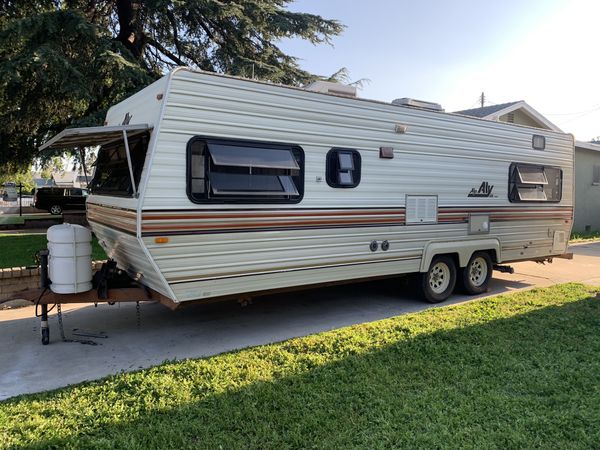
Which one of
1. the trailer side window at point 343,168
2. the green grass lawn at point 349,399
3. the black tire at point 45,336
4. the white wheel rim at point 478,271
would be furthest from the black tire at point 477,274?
the black tire at point 45,336

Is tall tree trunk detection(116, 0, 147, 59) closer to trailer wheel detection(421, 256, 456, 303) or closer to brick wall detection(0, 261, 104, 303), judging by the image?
brick wall detection(0, 261, 104, 303)

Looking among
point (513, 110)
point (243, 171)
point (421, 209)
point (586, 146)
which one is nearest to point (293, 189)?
point (243, 171)

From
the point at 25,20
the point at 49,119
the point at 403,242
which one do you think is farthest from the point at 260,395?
the point at 49,119

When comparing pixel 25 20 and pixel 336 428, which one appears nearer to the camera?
pixel 336 428

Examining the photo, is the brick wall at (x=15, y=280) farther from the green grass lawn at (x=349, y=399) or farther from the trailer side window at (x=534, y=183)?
the trailer side window at (x=534, y=183)

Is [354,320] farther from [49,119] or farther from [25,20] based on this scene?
[49,119]

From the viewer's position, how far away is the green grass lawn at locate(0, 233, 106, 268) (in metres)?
8.42

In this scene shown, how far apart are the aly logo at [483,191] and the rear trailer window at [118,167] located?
4.96 m

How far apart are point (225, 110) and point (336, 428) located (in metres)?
3.25

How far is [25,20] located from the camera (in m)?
10.5

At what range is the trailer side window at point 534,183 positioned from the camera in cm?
796

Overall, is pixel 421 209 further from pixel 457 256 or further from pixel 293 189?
pixel 293 189

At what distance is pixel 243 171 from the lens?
5.06 metres

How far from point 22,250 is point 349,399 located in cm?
879
